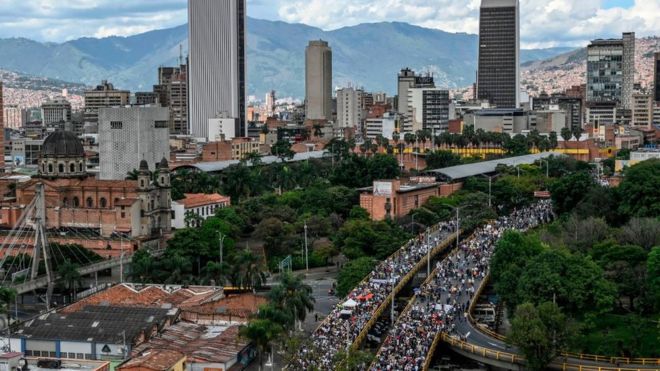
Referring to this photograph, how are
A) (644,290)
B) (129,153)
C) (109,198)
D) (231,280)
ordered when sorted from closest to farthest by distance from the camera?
(644,290) → (231,280) → (109,198) → (129,153)

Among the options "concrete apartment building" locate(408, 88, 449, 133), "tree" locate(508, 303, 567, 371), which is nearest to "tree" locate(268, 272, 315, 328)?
"tree" locate(508, 303, 567, 371)

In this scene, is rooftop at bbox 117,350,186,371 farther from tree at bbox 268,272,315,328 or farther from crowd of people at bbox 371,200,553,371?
crowd of people at bbox 371,200,553,371

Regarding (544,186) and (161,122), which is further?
(161,122)

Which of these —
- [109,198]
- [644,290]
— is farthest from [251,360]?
[109,198]

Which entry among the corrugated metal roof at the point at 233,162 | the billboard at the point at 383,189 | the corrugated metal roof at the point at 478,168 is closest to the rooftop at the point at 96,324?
the billboard at the point at 383,189

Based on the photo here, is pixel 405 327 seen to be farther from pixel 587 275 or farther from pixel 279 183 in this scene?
pixel 279 183

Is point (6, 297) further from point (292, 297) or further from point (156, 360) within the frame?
point (292, 297)

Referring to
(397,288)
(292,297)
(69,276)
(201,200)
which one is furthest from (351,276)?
(201,200)

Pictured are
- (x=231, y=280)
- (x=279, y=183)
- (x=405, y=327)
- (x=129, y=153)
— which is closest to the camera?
(x=405, y=327)
